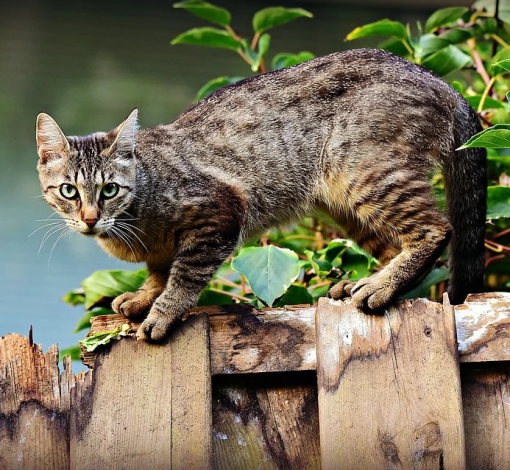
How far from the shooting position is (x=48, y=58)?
4520 mm

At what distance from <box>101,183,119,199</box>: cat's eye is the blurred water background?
1.57 meters

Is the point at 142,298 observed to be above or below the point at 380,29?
below

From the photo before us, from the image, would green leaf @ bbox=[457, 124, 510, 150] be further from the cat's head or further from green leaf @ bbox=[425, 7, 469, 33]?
green leaf @ bbox=[425, 7, 469, 33]

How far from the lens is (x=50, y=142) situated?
2803 mm

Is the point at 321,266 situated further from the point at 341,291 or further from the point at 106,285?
the point at 106,285

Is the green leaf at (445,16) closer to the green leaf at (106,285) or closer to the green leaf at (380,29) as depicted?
the green leaf at (380,29)

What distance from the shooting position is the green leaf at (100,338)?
2143 mm

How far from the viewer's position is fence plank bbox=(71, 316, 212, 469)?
2039mm

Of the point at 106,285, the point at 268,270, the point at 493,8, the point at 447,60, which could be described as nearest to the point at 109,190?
the point at 106,285

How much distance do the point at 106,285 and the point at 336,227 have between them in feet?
3.06

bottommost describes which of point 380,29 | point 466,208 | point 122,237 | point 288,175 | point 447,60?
point 122,237

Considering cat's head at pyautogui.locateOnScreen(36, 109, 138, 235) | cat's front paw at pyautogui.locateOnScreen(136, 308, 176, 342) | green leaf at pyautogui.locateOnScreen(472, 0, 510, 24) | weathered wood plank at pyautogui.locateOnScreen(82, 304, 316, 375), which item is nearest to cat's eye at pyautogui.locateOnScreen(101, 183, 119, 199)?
cat's head at pyautogui.locateOnScreen(36, 109, 138, 235)

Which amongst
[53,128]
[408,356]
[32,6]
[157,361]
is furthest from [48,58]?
[408,356]

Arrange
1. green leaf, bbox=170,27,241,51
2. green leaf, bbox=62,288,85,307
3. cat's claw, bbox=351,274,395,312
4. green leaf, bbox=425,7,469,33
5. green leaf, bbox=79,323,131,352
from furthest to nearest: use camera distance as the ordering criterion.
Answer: green leaf, bbox=425,7,469,33, green leaf, bbox=170,27,241,51, green leaf, bbox=62,288,85,307, cat's claw, bbox=351,274,395,312, green leaf, bbox=79,323,131,352
